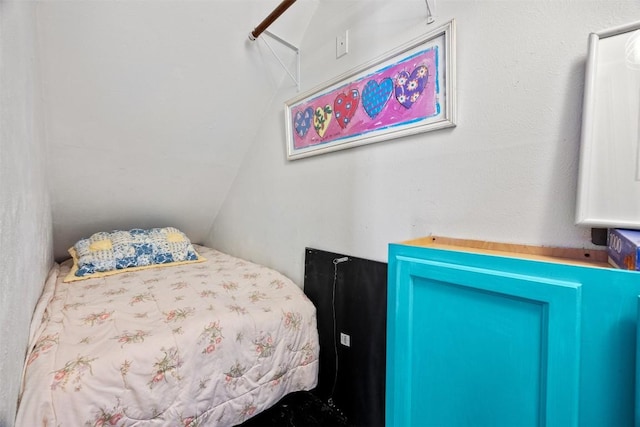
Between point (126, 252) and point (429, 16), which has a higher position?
point (429, 16)

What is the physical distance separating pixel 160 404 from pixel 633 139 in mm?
1623

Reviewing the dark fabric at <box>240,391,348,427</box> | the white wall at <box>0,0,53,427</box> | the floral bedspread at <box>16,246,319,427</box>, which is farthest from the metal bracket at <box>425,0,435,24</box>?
the dark fabric at <box>240,391,348,427</box>

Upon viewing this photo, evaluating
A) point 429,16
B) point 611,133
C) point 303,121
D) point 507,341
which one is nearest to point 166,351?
point 507,341

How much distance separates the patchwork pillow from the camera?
1.82 m

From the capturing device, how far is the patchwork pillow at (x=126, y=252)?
1.82m

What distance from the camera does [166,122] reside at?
1744 millimetres

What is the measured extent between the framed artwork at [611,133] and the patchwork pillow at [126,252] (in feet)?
7.53

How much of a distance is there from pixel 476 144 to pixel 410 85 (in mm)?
360

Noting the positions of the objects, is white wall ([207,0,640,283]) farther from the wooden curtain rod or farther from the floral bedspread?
the floral bedspread

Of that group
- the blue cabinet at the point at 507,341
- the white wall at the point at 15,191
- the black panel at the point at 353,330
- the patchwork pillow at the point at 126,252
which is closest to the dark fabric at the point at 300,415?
the black panel at the point at 353,330

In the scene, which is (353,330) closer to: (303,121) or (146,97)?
→ (303,121)

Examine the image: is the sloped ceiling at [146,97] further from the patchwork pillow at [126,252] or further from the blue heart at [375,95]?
the blue heart at [375,95]

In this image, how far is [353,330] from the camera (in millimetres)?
1307

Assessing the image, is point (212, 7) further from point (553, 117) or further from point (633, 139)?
point (633, 139)
